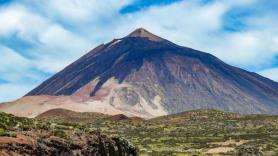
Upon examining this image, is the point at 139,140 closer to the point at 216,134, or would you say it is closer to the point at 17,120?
the point at 216,134

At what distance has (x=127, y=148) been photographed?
26359mm

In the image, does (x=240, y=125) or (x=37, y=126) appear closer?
(x=37, y=126)

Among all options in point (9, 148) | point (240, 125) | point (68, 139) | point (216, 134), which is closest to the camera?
point (9, 148)

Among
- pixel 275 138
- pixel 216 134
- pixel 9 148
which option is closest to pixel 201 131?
pixel 216 134

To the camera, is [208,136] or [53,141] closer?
[53,141]

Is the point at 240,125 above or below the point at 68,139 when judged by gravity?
above

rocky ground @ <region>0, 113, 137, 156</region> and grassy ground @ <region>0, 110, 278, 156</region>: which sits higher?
grassy ground @ <region>0, 110, 278, 156</region>

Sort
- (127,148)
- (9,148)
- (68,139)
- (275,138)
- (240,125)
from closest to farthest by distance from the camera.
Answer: (9,148) < (68,139) < (127,148) < (275,138) < (240,125)

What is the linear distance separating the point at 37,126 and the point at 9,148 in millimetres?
4271

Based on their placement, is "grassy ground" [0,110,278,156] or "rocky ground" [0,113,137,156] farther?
"grassy ground" [0,110,278,156]

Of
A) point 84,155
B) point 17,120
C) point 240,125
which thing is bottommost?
point 84,155

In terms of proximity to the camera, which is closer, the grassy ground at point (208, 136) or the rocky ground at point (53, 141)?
the rocky ground at point (53, 141)

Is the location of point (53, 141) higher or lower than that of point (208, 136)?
lower

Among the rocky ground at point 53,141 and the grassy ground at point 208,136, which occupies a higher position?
the grassy ground at point 208,136
